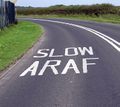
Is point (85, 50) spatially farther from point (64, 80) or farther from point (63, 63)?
point (64, 80)

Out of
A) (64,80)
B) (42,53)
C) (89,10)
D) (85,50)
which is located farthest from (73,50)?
(89,10)

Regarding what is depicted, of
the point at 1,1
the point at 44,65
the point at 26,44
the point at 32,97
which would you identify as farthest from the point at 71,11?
the point at 32,97

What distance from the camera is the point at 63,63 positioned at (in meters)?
15.3

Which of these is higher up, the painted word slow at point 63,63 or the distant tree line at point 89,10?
the painted word slow at point 63,63

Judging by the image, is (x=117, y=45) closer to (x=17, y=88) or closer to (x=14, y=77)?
(x=14, y=77)

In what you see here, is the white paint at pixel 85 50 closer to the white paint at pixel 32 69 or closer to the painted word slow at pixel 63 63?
the painted word slow at pixel 63 63

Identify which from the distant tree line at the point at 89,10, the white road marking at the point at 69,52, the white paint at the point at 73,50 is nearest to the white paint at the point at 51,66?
the white road marking at the point at 69,52

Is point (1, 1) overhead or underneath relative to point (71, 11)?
overhead

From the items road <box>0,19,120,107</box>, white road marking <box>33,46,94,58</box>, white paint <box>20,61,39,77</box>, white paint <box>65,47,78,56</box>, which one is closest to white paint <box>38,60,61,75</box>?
road <box>0,19,120,107</box>

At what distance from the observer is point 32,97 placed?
10.3 meters

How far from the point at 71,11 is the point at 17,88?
A: 6719 centimetres

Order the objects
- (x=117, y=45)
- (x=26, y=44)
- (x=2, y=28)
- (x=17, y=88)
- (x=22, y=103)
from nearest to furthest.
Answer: (x=22, y=103)
(x=17, y=88)
(x=117, y=45)
(x=26, y=44)
(x=2, y=28)

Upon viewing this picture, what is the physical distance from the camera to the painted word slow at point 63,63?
542 inches

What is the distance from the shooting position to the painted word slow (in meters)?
13.8
